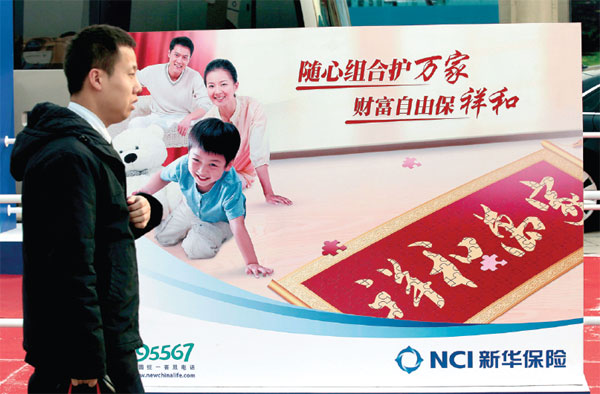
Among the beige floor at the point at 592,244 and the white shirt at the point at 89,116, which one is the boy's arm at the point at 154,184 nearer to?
the white shirt at the point at 89,116

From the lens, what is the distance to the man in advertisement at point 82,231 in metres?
1.77

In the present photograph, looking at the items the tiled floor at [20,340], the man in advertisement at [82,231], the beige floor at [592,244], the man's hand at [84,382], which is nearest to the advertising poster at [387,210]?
the tiled floor at [20,340]

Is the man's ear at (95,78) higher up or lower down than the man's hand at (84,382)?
higher up

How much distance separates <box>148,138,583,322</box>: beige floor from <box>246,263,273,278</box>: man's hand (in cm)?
3

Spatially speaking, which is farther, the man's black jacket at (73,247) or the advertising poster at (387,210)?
the advertising poster at (387,210)

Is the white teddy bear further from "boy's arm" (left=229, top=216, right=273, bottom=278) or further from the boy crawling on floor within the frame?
"boy's arm" (left=229, top=216, right=273, bottom=278)

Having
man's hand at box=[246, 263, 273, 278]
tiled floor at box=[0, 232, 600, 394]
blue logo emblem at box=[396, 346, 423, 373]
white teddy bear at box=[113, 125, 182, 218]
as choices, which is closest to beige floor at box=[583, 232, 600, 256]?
tiled floor at box=[0, 232, 600, 394]

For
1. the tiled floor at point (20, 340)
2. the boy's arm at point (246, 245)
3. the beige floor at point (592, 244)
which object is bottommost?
the tiled floor at point (20, 340)

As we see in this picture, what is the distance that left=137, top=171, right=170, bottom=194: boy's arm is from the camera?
309cm

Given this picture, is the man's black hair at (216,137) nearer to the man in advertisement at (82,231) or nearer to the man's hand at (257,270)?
the man's hand at (257,270)

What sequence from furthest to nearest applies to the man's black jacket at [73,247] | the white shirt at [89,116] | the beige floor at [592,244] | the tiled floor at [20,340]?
the beige floor at [592,244] < the tiled floor at [20,340] < the white shirt at [89,116] < the man's black jacket at [73,247]

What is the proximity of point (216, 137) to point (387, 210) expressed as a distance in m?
0.77

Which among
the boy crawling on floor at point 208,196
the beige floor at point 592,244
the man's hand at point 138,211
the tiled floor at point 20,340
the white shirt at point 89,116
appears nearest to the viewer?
the white shirt at point 89,116

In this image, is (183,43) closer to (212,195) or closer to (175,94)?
(175,94)
